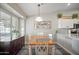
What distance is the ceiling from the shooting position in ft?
8.07

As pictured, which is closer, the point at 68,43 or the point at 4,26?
the point at 4,26

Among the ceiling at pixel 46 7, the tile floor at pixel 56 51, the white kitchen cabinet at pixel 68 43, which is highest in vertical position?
the ceiling at pixel 46 7

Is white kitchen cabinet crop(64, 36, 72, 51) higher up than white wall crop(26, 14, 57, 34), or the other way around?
white wall crop(26, 14, 57, 34)

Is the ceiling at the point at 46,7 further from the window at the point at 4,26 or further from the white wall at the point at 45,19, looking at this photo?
the window at the point at 4,26

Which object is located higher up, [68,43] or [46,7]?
[46,7]

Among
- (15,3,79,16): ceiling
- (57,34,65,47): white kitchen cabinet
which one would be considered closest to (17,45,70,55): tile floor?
(57,34,65,47): white kitchen cabinet

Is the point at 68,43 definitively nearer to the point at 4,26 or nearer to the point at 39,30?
the point at 39,30

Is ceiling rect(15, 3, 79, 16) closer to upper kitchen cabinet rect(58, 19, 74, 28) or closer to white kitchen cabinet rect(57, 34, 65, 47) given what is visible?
upper kitchen cabinet rect(58, 19, 74, 28)

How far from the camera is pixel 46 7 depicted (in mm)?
2539

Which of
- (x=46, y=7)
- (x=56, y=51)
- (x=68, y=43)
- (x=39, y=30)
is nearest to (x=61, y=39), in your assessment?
(x=68, y=43)

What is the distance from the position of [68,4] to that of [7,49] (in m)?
1.54

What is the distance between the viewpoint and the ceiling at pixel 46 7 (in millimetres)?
2459

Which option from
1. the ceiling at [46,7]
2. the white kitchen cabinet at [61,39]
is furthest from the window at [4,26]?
Result: the white kitchen cabinet at [61,39]

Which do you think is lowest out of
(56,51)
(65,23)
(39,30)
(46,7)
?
(56,51)
